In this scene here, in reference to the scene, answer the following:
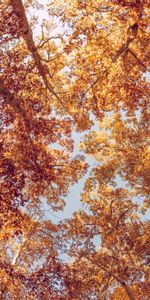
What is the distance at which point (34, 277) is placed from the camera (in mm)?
8938

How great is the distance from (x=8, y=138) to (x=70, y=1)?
13.3ft

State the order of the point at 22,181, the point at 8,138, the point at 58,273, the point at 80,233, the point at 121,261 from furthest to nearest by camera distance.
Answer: the point at 80,233
the point at 121,261
the point at 58,273
the point at 8,138
the point at 22,181

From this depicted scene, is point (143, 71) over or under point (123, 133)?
under

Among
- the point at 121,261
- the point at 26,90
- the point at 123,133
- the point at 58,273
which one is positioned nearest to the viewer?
the point at 26,90


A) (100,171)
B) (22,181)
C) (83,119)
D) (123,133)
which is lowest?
(22,181)

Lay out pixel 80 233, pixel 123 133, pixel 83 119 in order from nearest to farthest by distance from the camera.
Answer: pixel 83 119 → pixel 80 233 → pixel 123 133

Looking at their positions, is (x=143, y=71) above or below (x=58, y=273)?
above

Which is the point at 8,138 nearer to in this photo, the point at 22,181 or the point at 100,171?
the point at 22,181

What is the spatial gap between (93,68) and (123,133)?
5.34 m

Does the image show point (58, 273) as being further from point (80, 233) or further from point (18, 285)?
point (80, 233)

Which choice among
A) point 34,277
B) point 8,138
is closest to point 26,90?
point 8,138

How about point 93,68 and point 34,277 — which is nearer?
point 34,277

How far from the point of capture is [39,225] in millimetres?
14023

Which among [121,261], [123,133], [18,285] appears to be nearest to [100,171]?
[123,133]
